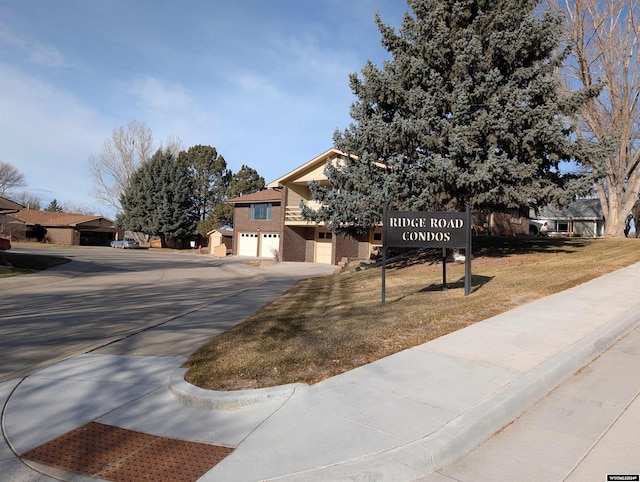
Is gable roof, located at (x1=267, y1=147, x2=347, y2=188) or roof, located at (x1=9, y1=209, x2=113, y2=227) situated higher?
gable roof, located at (x1=267, y1=147, x2=347, y2=188)

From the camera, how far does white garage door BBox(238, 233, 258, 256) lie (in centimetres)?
3903

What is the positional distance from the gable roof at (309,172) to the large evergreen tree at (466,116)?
12.5 m

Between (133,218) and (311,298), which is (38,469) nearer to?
(311,298)

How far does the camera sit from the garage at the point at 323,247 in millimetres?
33344

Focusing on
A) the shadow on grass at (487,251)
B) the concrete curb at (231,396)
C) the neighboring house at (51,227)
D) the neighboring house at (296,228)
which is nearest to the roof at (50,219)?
the neighboring house at (51,227)

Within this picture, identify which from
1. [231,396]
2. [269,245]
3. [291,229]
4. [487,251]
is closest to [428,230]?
[231,396]

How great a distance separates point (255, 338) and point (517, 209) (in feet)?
41.2

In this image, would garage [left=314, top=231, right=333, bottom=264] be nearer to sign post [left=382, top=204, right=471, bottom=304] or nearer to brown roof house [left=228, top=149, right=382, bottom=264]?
brown roof house [left=228, top=149, right=382, bottom=264]

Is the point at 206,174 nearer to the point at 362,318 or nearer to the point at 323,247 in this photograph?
the point at 323,247

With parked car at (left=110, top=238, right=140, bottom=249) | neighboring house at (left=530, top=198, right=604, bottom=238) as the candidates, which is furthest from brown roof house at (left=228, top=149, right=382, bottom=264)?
neighboring house at (left=530, top=198, right=604, bottom=238)

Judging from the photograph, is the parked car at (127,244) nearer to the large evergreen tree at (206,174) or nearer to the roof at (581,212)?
the large evergreen tree at (206,174)

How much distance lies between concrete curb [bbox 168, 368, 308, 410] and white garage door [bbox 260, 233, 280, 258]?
3131 centimetres

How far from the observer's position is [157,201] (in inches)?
2087

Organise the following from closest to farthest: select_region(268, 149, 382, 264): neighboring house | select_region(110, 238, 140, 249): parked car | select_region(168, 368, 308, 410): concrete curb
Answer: select_region(168, 368, 308, 410): concrete curb, select_region(268, 149, 382, 264): neighboring house, select_region(110, 238, 140, 249): parked car
